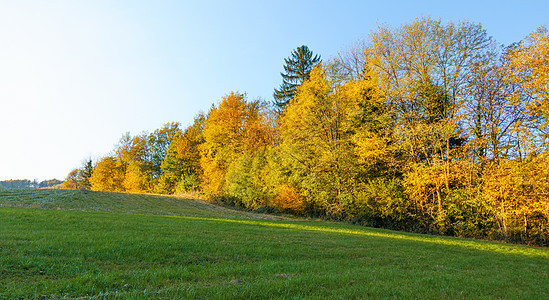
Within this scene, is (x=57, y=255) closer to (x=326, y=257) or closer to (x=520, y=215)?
(x=326, y=257)

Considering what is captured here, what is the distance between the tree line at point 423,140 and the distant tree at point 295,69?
656 inches

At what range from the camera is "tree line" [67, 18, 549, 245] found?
16.1 meters

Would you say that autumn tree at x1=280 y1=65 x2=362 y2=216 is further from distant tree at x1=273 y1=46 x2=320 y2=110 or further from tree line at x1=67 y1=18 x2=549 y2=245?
distant tree at x1=273 y1=46 x2=320 y2=110

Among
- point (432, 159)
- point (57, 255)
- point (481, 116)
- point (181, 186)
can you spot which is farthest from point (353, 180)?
point (181, 186)

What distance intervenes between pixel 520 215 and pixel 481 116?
659cm

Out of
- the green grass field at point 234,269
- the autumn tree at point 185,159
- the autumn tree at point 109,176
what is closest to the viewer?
the green grass field at point 234,269

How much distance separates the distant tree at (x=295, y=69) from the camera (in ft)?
148

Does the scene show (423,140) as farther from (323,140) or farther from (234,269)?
(234,269)

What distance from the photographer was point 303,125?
25562mm

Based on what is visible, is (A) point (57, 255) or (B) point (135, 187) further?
(B) point (135, 187)

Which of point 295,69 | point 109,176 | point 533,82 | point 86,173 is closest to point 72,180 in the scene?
point 86,173

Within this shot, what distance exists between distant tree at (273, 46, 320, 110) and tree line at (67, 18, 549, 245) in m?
16.7

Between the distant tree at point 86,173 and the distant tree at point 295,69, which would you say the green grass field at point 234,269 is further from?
the distant tree at point 86,173

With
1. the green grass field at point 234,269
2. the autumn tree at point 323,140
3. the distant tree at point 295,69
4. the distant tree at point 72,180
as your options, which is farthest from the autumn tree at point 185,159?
the distant tree at point 72,180
